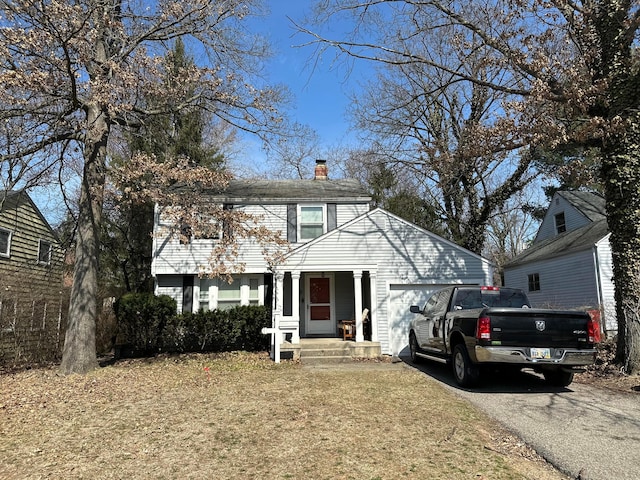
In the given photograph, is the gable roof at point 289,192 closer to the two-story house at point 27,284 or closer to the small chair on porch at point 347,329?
the small chair on porch at point 347,329

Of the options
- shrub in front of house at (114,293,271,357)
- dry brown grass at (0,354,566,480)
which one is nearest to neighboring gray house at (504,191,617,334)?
shrub in front of house at (114,293,271,357)

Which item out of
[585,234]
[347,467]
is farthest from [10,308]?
[585,234]

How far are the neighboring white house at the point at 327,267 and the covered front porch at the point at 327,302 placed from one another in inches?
1.4

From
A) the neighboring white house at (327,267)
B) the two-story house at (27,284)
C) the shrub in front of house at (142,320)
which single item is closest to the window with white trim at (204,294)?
the neighboring white house at (327,267)

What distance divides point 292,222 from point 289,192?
4.12 ft

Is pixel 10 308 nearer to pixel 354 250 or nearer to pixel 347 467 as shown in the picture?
pixel 354 250

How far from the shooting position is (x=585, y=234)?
1900cm

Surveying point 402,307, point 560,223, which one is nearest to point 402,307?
point 402,307

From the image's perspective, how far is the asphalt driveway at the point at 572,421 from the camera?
4156mm

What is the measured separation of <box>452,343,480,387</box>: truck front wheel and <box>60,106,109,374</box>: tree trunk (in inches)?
324

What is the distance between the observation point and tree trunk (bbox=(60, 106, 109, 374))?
32.0ft

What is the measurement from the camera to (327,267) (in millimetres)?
13188

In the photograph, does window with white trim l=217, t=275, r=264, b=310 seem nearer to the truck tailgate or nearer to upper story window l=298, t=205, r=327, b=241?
upper story window l=298, t=205, r=327, b=241

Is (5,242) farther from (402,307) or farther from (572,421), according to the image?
(572,421)
